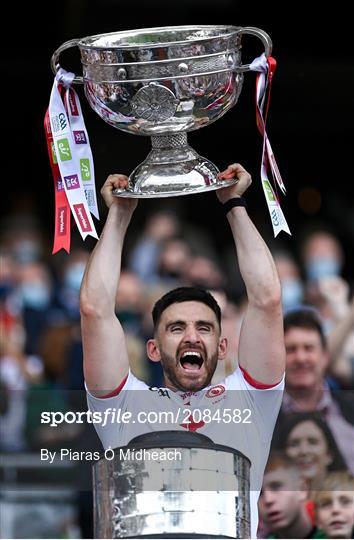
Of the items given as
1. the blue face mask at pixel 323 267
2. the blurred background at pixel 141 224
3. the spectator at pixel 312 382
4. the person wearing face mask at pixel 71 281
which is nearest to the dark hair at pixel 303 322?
the spectator at pixel 312 382

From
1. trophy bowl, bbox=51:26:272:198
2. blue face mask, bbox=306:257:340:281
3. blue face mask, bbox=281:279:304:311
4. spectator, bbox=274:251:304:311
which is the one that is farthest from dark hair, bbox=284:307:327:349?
blue face mask, bbox=306:257:340:281

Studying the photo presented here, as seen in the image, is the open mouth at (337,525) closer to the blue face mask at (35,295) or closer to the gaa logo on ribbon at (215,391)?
the gaa logo on ribbon at (215,391)

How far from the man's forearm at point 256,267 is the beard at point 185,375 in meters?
0.19

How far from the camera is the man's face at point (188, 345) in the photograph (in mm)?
4320

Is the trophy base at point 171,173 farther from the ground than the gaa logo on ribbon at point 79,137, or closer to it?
closer to it

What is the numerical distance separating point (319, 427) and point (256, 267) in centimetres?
90

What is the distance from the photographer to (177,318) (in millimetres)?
4438

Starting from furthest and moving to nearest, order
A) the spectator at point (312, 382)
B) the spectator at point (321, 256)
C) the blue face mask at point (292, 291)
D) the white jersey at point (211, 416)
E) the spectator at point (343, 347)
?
the spectator at point (321, 256) → the blue face mask at point (292, 291) → the spectator at point (343, 347) → the spectator at point (312, 382) → the white jersey at point (211, 416)

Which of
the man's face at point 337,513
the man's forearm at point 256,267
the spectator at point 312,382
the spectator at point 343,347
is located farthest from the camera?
the spectator at point 343,347

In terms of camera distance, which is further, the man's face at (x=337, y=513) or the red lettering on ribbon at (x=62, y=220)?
the man's face at (x=337, y=513)

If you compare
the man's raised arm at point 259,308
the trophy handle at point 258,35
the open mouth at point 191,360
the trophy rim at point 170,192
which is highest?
the trophy handle at point 258,35

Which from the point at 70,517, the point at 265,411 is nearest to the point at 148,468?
the point at 265,411

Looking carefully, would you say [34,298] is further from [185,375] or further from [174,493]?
[174,493]

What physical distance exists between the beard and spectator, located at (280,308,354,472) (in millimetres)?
762
